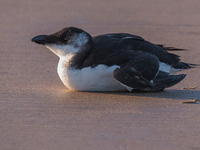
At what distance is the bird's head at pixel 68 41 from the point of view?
18.7ft

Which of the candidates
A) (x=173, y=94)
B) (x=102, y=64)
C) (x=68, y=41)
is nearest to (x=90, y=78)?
(x=102, y=64)

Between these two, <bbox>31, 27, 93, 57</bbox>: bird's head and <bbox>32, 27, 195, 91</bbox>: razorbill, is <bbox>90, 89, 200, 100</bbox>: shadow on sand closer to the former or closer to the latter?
<bbox>32, 27, 195, 91</bbox>: razorbill

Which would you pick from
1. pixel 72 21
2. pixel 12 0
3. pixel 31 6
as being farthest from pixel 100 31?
pixel 12 0

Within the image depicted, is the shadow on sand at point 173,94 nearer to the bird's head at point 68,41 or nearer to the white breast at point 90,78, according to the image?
the white breast at point 90,78

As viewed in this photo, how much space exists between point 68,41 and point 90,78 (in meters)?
0.54

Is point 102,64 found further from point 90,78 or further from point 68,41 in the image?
point 68,41

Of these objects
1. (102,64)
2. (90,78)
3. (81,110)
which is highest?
(102,64)

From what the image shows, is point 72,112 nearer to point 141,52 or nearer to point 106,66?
point 106,66

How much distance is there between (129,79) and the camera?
5.48 m

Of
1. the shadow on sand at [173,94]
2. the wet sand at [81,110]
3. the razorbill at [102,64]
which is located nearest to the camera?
the wet sand at [81,110]

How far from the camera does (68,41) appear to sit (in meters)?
5.74

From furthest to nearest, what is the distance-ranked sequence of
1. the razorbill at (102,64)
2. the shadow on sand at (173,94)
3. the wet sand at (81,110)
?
the shadow on sand at (173,94), the razorbill at (102,64), the wet sand at (81,110)

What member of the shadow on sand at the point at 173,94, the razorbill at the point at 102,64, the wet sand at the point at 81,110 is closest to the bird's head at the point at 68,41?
the razorbill at the point at 102,64

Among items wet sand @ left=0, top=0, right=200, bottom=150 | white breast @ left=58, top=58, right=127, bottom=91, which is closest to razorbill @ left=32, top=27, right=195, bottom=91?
white breast @ left=58, top=58, right=127, bottom=91
